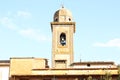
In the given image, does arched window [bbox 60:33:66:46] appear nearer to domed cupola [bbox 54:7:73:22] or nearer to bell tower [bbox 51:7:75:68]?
bell tower [bbox 51:7:75:68]

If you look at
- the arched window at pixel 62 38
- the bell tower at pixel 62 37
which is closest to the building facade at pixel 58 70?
the bell tower at pixel 62 37

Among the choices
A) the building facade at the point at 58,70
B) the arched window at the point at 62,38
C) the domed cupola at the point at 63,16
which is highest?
the domed cupola at the point at 63,16

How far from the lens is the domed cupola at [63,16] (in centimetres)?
5681

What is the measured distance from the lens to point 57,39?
55.6 metres

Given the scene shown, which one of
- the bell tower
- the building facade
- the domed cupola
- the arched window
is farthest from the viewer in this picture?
the domed cupola

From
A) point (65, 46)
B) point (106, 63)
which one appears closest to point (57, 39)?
point (65, 46)

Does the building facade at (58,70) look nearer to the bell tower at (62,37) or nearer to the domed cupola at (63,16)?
the bell tower at (62,37)

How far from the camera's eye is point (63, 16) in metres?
56.8

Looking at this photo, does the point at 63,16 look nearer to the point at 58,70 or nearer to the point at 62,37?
the point at 62,37

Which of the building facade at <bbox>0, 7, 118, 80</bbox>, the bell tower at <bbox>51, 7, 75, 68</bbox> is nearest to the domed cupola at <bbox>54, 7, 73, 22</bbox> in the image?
the bell tower at <bbox>51, 7, 75, 68</bbox>

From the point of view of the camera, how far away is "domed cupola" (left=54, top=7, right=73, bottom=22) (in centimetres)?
5681

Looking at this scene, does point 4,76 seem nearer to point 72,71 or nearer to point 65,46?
point 72,71

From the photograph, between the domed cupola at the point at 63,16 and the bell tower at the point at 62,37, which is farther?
the domed cupola at the point at 63,16

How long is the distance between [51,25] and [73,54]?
486 cm
